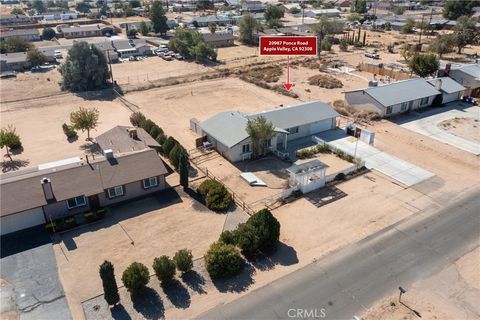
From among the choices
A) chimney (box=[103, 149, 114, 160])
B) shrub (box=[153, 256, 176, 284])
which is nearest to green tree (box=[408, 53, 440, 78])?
chimney (box=[103, 149, 114, 160])

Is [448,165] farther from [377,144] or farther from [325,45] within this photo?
[325,45]

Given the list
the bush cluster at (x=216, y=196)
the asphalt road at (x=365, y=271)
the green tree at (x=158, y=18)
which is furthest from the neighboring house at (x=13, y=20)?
the asphalt road at (x=365, y=271)

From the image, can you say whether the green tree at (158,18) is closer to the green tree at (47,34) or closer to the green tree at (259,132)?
the green tree at (47,34)

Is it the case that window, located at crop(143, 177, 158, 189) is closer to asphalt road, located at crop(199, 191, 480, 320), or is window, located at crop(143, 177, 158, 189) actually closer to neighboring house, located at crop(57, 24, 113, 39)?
asphalt road, located at crop(199, 191, 480, 320)

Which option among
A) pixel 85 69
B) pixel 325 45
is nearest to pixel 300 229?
pixel 85 69

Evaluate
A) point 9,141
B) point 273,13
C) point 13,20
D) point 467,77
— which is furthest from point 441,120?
point 13,20
